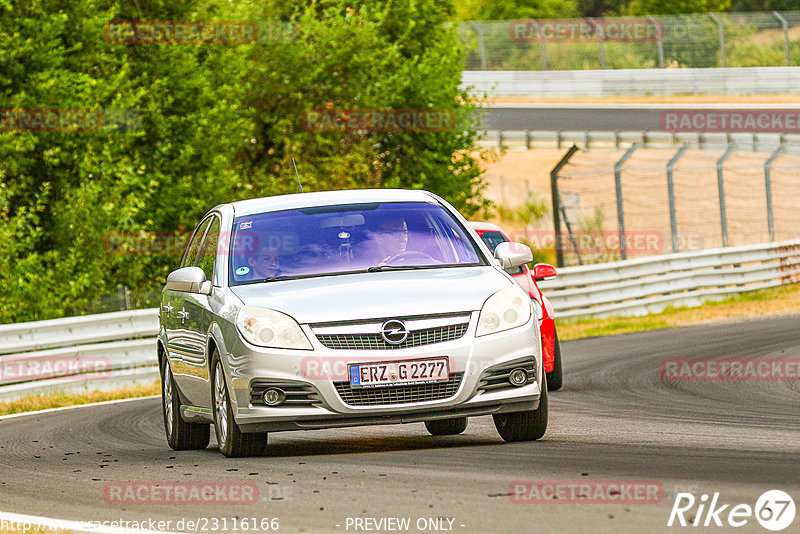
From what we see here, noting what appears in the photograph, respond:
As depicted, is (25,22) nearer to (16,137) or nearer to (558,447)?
(16,137)

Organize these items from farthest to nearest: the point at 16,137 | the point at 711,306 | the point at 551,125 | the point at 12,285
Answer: the point at 551,125 → the point at 711,306 → the point at 16,137 → the point at 12,285

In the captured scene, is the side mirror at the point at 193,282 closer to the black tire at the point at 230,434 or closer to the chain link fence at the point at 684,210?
the black tire at the point at 230,434

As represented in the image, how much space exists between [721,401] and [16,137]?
1560 centimetres

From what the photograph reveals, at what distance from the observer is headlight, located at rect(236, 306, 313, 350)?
27.2ft

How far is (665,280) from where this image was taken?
83.1ft

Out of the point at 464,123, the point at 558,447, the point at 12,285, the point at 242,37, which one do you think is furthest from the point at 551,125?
the point at 558,447

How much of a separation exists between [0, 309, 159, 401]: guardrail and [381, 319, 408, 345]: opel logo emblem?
9.30 metres

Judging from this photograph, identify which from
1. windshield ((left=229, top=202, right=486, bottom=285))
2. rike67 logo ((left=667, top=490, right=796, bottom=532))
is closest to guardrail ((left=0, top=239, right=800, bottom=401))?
windshield ((left=229, top=202, right=486, bottom=285))

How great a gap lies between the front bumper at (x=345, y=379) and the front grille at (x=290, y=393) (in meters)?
0.01

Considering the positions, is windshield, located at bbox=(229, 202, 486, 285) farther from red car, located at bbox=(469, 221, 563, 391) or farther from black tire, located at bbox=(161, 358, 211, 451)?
red car, located at bbox=(469, 221, 563, 391)

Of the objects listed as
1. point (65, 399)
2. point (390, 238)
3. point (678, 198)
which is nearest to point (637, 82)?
point (678, 198)

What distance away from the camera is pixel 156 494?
7523 mm

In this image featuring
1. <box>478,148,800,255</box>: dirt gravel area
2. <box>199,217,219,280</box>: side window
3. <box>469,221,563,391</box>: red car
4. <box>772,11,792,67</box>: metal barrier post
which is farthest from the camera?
<box>772,11,792,67</box>: metal barrier post

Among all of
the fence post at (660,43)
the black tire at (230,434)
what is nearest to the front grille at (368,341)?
the black tire at (230,434)
